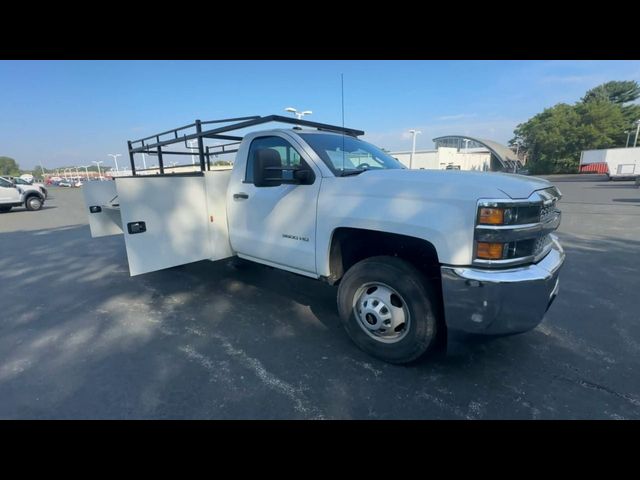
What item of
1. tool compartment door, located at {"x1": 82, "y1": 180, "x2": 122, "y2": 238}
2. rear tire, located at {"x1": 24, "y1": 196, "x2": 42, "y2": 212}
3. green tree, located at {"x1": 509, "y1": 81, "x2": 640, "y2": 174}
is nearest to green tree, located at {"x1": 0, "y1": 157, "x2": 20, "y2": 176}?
rear tire, located at {"x1": 24, "y1": 196, "x2": 42, "y2": 212}

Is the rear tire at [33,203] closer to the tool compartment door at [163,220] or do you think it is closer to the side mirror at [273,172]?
the tool compartment door at [163,220]

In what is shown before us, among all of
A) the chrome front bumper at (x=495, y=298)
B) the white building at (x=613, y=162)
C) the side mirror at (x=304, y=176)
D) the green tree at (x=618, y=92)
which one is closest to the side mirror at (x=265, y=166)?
the side mirror at (x=304, y=176)

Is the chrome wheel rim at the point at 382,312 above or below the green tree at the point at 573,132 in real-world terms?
below

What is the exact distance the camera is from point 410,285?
257 centimetres

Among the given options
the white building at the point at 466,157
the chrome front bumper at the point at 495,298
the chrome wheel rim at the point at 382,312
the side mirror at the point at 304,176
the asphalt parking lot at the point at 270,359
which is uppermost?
the white building at the point at 466,157

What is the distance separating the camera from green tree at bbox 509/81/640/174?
4509cm

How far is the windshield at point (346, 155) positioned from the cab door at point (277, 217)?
20cm

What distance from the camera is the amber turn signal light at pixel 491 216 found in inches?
84.7

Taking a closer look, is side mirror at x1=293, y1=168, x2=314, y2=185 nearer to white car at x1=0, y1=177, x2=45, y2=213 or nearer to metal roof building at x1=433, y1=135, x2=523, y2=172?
white car at x1=0, y1=177, x2=45, y2=213

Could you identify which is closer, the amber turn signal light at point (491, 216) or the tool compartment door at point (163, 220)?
the amber turn signal light at point (491, 216)

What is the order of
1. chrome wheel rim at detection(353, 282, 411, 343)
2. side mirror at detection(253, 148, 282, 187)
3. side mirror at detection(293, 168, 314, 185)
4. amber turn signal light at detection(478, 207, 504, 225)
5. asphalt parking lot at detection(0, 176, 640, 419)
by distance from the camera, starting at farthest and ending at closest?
1. side mirror at detection(293, 168, 314, 185)
2. side mirror at detection(253, 148, 282, 187)
3. chrome wheel rim at detection(353, 282, 411, 343)
4. asphalt parking lot at detection(0, 176, 640, 419)
5. amber turn signal light at detection(478, 207, 504, 225)

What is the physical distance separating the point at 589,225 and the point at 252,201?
9901mm

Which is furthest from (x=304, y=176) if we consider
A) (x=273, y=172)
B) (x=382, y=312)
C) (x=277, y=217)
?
(x=382, y=312)

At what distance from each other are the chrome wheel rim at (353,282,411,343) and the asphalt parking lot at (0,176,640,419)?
0.29m
